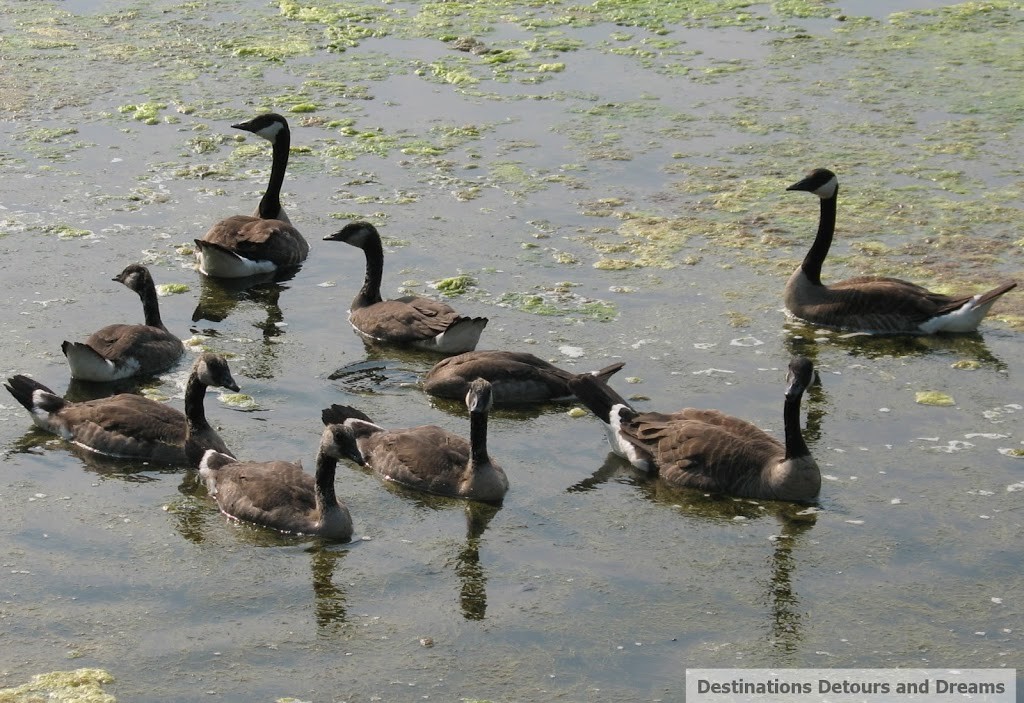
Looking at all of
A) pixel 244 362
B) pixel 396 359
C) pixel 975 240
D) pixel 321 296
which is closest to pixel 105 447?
pixel 244 362

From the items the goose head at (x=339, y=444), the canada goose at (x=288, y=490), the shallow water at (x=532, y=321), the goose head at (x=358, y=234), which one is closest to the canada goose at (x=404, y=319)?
the goose head at (x=358, y=234)

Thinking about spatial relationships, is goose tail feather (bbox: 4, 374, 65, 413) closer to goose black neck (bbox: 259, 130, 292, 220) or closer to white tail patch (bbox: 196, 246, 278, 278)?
white tail patch (bbox: 196, 246, 278, 278)

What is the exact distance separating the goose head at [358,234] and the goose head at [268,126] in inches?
93.3

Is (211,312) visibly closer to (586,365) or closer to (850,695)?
(586,365)

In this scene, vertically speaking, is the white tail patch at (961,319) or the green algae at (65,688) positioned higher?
the white tail patch at (961,319)

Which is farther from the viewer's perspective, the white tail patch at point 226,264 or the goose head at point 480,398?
the white tail patch at point 226,264

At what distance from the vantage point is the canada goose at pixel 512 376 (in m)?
10.9

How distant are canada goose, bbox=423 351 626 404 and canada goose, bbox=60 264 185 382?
230 cm

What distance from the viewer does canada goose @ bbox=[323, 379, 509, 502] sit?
9.53 m

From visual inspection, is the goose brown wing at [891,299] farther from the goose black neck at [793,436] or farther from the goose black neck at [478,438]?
the goose black neck at [478,438]

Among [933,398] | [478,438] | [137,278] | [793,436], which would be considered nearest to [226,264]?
[137,278]

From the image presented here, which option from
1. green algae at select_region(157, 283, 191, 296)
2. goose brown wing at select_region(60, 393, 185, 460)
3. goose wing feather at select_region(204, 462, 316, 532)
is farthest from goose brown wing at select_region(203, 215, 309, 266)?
goose wing feather at select_region(204, 462, 316, 532)

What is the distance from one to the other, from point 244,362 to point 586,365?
2.75 m

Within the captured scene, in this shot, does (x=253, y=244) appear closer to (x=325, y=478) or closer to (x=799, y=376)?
(x=325, y=478)
